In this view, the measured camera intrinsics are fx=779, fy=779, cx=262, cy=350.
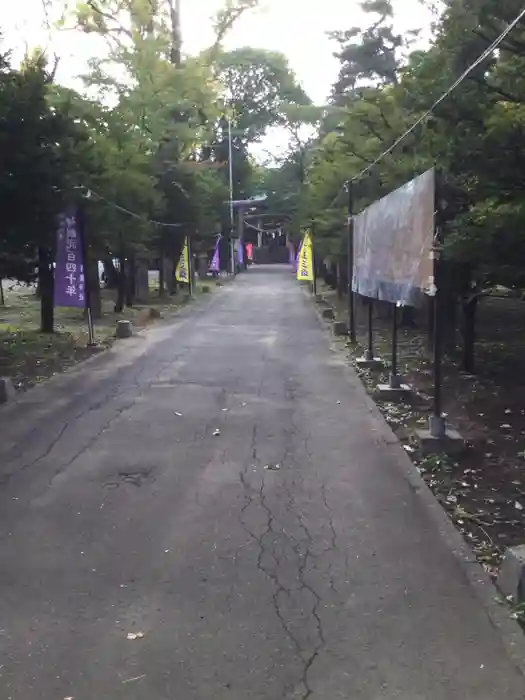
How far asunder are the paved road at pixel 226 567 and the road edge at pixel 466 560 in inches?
2.5

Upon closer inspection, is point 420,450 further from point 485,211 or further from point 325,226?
point 325,226

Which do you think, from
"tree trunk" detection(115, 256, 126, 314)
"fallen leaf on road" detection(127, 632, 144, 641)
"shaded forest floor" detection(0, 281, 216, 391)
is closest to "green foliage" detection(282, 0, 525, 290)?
"fallen leaf on road" detection(127, 632, 144, 641)

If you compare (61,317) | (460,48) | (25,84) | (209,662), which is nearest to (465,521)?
(209,662)

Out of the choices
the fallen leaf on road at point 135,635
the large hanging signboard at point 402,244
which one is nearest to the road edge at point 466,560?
the large hanging signboard at point 402,244

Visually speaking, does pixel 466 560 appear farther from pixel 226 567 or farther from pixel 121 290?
pixel 121 290

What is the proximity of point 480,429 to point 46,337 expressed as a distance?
12046 millimetres

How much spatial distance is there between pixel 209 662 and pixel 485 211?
19.0 feet

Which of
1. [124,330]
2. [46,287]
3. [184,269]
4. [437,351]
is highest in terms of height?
[184,269]

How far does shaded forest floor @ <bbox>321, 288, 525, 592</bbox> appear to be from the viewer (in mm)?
5758

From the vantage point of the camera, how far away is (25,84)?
588 inches

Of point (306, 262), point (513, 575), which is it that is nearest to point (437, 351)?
point (513, 575)

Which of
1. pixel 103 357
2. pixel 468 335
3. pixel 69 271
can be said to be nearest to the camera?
pixel 468 335

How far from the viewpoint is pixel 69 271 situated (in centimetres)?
1611

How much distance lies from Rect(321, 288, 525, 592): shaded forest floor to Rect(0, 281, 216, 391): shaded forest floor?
5.42m
